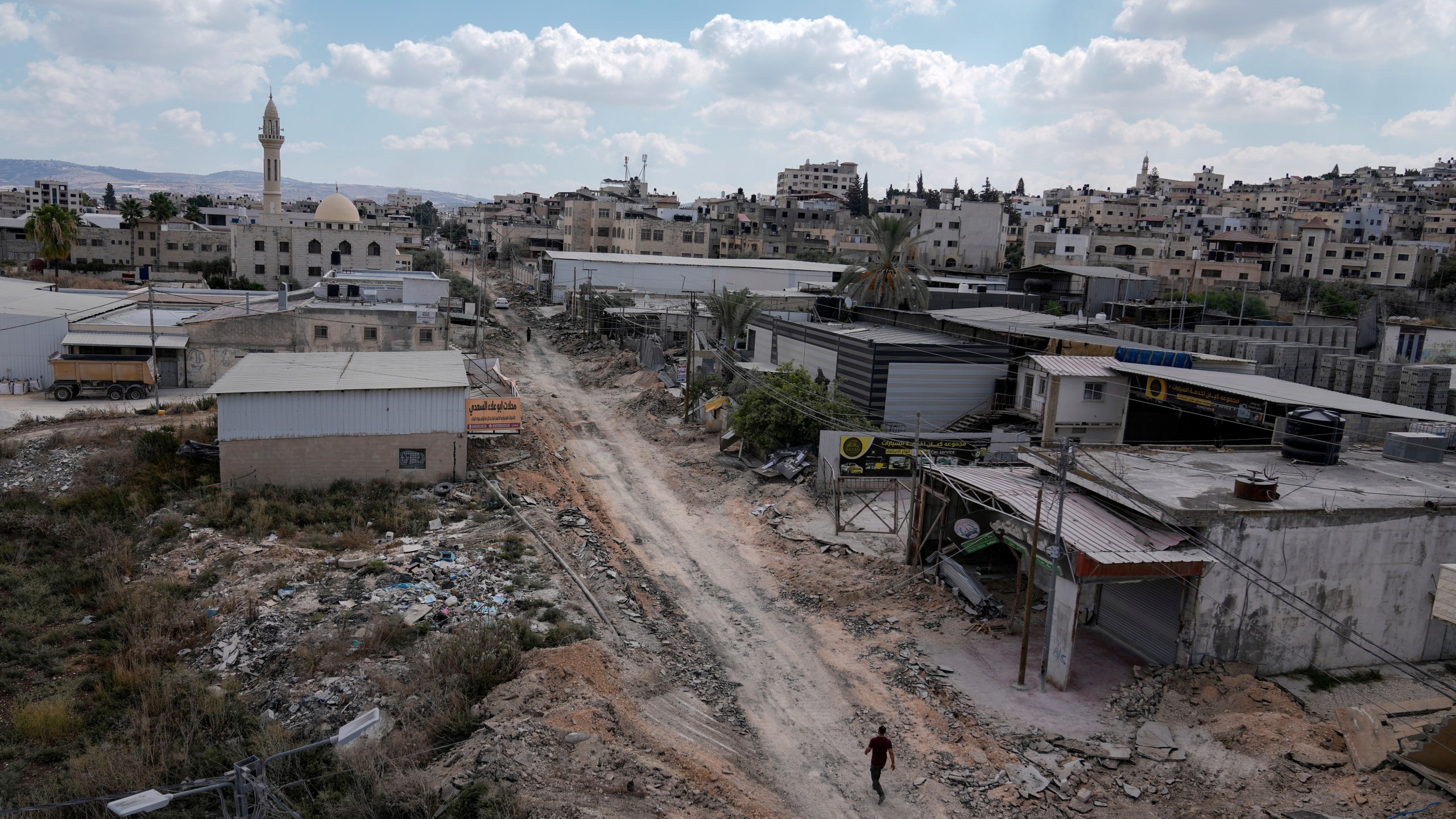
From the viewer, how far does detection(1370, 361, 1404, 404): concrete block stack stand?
24.8 metres

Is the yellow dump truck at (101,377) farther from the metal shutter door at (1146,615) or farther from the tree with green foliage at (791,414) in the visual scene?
the metal shutter door at (1146,615)

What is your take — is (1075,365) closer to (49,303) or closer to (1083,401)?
(1083,401)

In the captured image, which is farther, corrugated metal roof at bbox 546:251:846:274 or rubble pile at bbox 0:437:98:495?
corrugated metal roof at bbox 546:251:846:274

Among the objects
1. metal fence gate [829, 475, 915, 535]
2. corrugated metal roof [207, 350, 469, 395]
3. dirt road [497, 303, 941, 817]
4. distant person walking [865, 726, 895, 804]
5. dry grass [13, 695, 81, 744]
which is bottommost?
dry grass [13, 695, 81, 744]

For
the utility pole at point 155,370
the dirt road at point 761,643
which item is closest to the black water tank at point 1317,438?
the dirt road at point 761,643

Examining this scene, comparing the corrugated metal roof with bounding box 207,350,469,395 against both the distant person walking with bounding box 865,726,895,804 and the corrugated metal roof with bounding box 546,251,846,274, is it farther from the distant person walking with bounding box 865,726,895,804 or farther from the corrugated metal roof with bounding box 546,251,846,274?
the corrugated metal roof with bounding box 546,251,846,274

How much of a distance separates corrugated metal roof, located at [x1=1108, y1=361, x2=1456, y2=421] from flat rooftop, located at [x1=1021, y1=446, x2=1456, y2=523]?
113 cm

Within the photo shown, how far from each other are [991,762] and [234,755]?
427 inches

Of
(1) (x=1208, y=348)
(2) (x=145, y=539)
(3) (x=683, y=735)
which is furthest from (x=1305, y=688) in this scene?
(2) (x=145, y=539)

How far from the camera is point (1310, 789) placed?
12.1 meters

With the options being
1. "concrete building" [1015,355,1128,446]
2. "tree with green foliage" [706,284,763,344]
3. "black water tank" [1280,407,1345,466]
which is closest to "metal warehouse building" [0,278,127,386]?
"tree with green foliage" [706,284,763,344]

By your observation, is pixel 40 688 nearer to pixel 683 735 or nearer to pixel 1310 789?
pixel 683 735

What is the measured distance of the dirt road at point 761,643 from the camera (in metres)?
12.9

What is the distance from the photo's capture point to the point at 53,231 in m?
64.2
